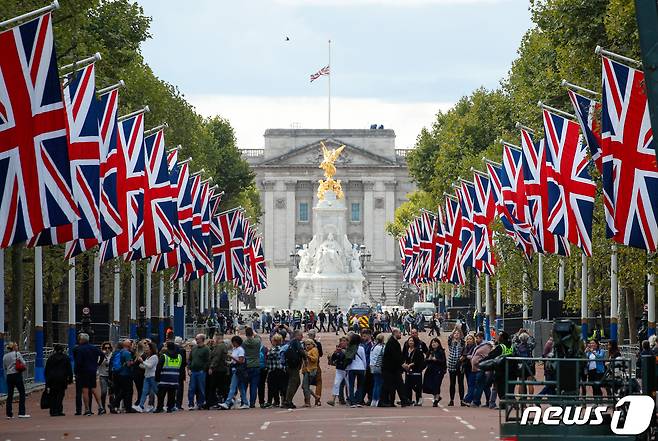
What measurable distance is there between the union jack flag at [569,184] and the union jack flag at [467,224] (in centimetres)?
1856

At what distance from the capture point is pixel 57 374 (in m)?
36.7

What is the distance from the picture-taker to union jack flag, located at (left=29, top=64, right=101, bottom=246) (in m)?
37.2

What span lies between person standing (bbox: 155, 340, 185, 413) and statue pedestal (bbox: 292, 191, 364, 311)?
9325 centimetres

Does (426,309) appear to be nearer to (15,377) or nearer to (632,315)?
(632,315)

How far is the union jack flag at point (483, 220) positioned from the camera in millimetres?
59625

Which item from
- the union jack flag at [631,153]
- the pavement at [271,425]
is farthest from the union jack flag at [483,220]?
the union jack flag at [631,153]

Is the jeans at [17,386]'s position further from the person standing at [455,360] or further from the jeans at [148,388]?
the person standing at [455,360]

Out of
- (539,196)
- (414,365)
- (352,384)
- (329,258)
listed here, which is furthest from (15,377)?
(329,258)

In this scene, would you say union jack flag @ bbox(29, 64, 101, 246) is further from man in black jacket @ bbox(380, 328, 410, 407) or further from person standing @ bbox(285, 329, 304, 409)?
man in black jacket @ bbox(380, 328, 410, 407)

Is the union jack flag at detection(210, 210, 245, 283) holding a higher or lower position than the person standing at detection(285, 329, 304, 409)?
higher

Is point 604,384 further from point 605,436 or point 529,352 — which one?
point 529,352

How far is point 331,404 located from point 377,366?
1.73 meters

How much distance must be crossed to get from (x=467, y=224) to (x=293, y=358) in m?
24.9

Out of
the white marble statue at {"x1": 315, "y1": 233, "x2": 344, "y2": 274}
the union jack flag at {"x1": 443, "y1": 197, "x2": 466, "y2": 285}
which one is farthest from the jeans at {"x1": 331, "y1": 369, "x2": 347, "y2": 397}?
the white marble statue at {"x1": 315, "y1": 233, "x2": 344, "y2": 274}
